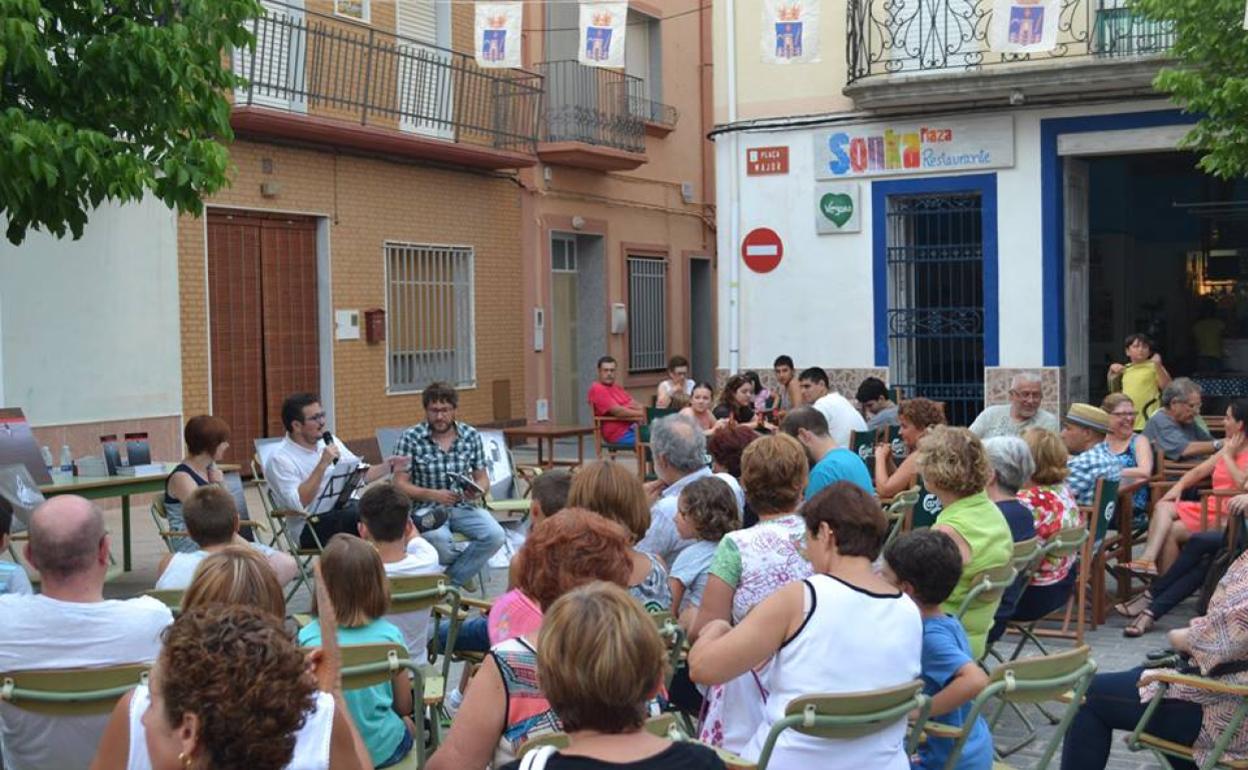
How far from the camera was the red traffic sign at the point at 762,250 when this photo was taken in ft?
55.0

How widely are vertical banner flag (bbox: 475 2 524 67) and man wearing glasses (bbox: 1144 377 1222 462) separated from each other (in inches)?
318

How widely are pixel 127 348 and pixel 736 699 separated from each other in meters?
11.2

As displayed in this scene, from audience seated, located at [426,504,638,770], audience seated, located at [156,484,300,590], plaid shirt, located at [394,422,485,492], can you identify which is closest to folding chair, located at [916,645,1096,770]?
audience seated, located at [426,504,638,770]

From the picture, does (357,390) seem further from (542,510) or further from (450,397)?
(542,510)

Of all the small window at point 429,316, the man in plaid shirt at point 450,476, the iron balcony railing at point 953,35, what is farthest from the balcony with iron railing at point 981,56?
the man in plaid shirt at point 450,476

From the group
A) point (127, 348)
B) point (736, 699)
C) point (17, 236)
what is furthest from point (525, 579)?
point (127, 348)

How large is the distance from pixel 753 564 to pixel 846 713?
1048mm

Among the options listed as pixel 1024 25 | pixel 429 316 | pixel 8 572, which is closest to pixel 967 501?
pixel 8 572

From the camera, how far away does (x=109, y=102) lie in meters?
8.17

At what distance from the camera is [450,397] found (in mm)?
9180

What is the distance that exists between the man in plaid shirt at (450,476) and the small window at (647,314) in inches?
559

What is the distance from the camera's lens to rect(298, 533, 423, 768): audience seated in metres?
4.49

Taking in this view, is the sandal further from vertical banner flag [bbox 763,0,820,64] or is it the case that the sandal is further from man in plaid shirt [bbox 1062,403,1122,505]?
vertical banner flag [bbox 763,0,820,64]

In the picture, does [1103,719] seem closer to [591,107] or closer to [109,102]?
[109,102]
